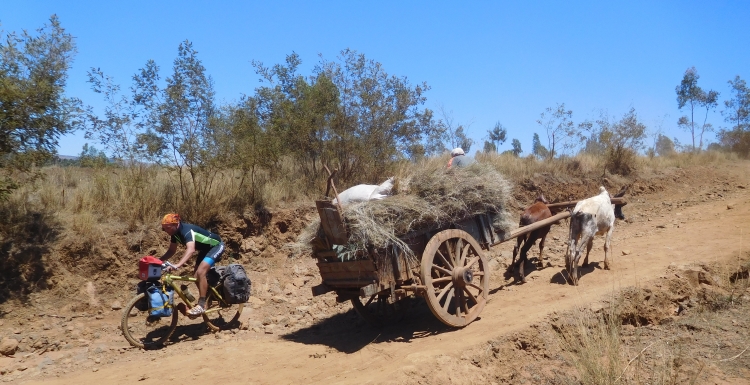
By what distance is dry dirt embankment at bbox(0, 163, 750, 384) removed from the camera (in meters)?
5.72

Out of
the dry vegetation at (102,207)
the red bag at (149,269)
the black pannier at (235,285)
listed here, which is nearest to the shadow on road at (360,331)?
the black pannier at (235,285)

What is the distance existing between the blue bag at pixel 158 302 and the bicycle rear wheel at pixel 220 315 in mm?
567

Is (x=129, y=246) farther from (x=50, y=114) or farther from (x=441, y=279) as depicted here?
(x=441, y=279)

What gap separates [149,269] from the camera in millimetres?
7062

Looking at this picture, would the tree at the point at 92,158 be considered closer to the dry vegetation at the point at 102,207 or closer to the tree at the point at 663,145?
the dry vegetation at the point at 102,207

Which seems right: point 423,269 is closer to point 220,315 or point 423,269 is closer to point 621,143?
point 220,315

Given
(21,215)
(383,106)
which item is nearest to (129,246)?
(21,215)

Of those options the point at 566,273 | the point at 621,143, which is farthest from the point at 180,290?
the point at 621,143

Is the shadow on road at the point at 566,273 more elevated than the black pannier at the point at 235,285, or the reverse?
the black pannier at the point at 235,285

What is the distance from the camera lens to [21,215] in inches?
343

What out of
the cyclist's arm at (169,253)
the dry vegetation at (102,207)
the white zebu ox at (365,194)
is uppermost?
the dry vegetation at (102,207)

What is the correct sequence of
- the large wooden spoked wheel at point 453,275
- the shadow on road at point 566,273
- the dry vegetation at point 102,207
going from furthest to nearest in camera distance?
the shadow on road at point 566,273 → the dry vegetation at point 102,207 → the large wooden spoked wheel at point 453,275

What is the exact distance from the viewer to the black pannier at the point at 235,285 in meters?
7.68

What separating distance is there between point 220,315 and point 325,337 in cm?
190
